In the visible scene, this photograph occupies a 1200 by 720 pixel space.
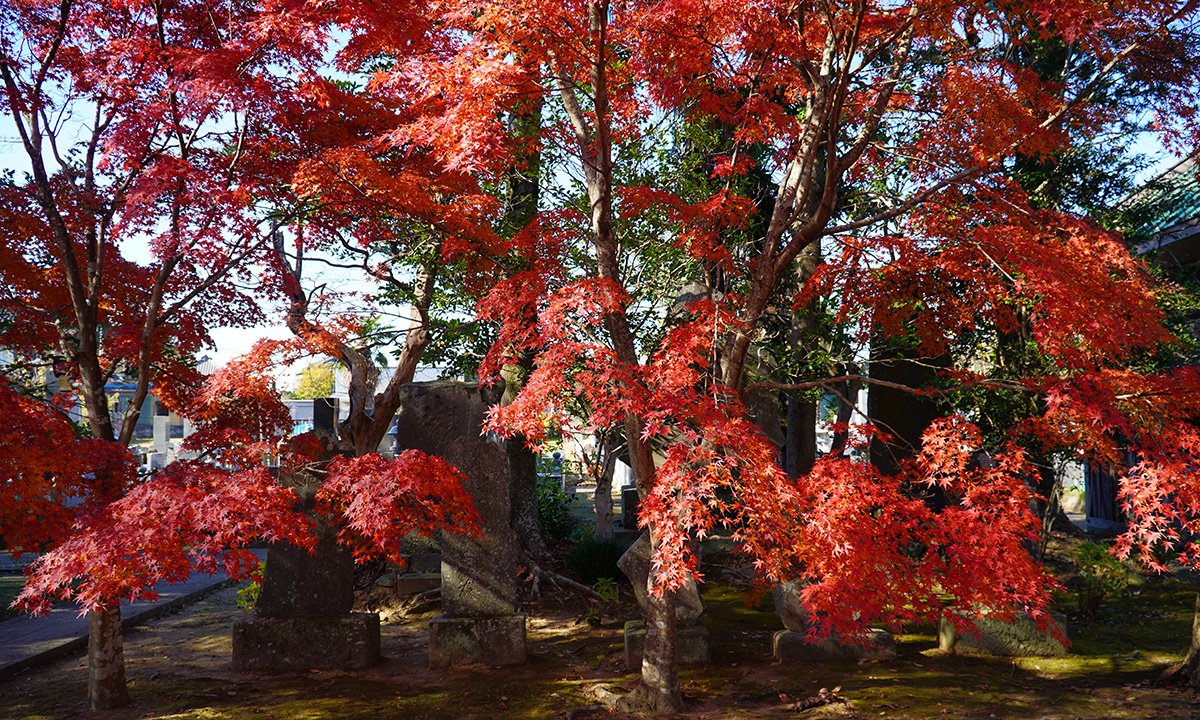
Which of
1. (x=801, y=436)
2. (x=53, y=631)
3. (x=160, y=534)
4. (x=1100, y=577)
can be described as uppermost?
(x=801, y=436)

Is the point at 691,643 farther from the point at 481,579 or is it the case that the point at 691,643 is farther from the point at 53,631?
the point at 53,631

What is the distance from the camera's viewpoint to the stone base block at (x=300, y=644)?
22.1ft

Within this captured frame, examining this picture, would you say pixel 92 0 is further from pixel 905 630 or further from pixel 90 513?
pixel 905 630

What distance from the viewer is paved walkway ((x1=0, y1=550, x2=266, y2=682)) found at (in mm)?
6836

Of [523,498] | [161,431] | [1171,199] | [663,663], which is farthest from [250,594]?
[161,431]

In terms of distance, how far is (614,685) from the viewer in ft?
20.6

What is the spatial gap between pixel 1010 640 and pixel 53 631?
9660 millimetres

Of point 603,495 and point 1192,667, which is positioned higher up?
point 603,495

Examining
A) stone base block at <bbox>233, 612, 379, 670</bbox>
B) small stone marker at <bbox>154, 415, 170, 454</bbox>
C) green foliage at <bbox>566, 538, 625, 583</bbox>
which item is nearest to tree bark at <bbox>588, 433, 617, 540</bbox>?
green foliage at <bbox>566, 538, 625, 583</bbox>

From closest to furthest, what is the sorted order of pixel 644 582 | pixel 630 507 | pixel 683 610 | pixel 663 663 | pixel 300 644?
pixel 663 663
pixel 300 644
pixel 644 582
pixel 683 610
pixel 630 507

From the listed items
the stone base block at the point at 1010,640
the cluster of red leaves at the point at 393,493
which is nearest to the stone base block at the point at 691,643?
the cluster of red leaves at the point at 393,493

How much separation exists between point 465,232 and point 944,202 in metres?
4.17

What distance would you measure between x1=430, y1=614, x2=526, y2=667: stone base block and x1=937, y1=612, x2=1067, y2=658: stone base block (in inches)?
168

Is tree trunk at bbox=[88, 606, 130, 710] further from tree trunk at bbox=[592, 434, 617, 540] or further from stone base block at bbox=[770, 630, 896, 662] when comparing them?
tree trunk at bbox=[592, 434, 617, 540]
